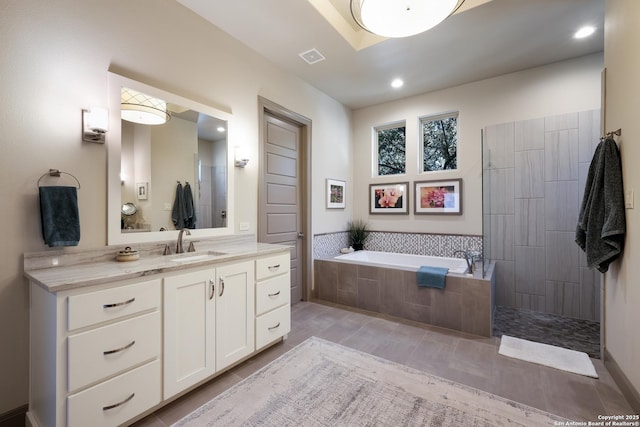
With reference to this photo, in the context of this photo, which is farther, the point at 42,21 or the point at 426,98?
the point at 426,98

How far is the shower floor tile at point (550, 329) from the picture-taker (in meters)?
2.53

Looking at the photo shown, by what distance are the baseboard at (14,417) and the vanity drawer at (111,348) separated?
0.67 metres

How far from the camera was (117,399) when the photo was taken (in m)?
1.44

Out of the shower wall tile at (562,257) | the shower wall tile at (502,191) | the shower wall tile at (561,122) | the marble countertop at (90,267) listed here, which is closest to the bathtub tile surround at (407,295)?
the shower wall tile at (562,257)

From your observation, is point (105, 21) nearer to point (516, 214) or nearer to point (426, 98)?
point (426, 98)

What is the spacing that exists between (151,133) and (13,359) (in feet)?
5.36

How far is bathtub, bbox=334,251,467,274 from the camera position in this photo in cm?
361

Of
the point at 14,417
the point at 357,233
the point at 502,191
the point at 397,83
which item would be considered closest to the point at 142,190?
the point at 14,417

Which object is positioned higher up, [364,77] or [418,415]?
[364,77]

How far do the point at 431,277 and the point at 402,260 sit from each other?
3.94 ft

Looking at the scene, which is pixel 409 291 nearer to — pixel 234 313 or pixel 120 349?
pixel 234 313

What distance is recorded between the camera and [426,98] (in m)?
4.07

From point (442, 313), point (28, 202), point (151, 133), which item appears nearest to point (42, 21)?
point (151, 133)

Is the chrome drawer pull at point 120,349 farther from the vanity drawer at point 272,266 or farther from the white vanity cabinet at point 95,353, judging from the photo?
the vanity drawer at point 272,266
